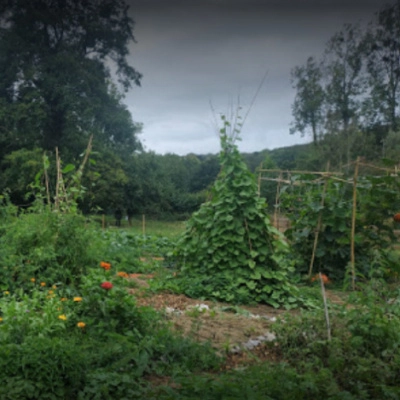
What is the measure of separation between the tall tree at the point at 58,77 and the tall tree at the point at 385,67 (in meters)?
7.70

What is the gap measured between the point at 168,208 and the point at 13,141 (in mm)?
6681

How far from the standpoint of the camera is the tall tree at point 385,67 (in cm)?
862

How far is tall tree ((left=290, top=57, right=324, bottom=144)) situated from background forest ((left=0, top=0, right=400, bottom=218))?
38 mm

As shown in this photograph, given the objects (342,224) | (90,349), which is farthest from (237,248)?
(90,349)

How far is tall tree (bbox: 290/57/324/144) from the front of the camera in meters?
19.0

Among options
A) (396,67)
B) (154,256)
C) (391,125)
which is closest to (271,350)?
(154,256)

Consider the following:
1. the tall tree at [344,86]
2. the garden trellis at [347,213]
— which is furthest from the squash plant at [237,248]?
the tall tree at [344,86]

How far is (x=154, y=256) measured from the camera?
748 centimetres

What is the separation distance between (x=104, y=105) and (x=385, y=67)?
10320 millimetres

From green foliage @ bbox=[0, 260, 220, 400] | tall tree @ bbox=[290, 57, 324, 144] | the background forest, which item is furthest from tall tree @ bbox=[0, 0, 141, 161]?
green foliage @ bbox=[0, 260, 220, 400]

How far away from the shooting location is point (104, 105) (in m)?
18.8

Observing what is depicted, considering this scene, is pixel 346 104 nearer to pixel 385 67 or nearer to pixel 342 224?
pixel 385 67

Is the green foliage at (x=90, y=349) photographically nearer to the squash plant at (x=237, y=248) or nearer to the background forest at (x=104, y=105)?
the squash plant at (x=237, y=248)

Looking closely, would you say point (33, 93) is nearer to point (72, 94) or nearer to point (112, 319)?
point (72, 94)
